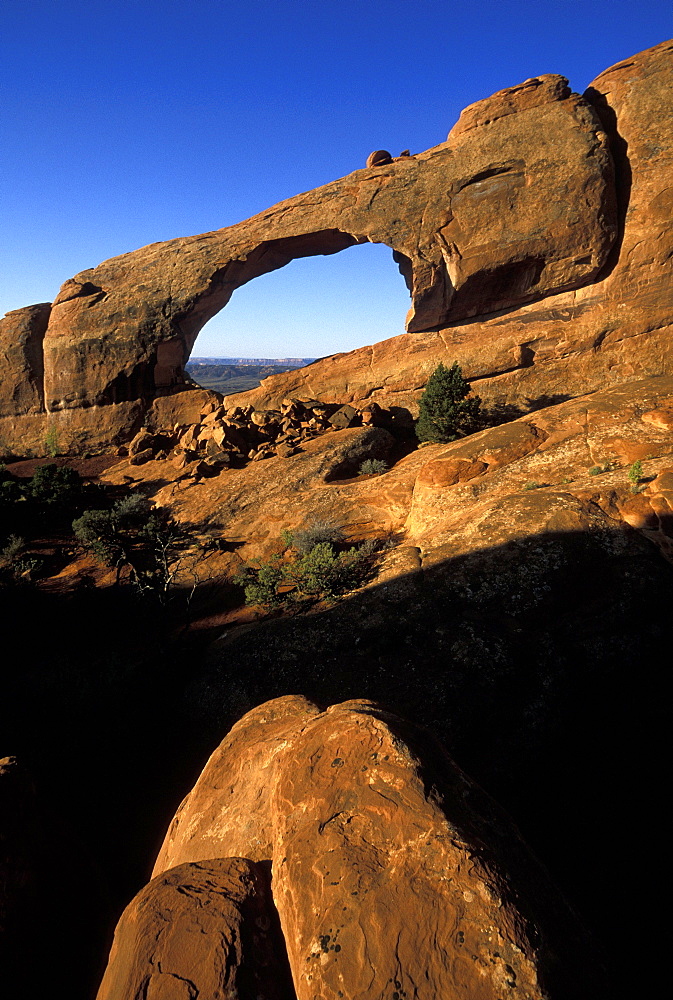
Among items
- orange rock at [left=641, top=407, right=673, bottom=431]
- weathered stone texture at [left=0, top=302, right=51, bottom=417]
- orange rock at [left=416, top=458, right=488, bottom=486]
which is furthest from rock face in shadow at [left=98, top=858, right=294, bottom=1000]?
weathered stone texture at [left=0, top=302, right=51, bottom=417]

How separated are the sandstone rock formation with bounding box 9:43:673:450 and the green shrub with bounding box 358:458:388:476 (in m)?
6.66

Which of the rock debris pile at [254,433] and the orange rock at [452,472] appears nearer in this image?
the orange rock at [452,472]

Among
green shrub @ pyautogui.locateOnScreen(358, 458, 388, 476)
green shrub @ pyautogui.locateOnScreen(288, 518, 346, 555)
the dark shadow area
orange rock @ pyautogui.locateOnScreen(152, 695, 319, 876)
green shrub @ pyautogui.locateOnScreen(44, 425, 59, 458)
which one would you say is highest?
green shrub @ pyautogui.locateOnScreen(44, 425, 59, 458)

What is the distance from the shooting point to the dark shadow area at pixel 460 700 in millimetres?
6402

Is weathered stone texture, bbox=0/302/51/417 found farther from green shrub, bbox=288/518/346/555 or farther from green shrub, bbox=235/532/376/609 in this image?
green shrub, bbox=235/532/376/609

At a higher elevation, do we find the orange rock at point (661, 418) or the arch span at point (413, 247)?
the arch span at point (413, 247)

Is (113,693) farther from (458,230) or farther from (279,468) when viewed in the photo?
(458,230)

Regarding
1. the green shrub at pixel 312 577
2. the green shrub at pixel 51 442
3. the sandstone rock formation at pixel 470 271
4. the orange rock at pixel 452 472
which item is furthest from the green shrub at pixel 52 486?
the orange rock at pixel 452 472

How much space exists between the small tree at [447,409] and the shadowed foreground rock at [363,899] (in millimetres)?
16540

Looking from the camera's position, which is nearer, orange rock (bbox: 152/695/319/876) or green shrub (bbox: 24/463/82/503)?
orange rock (bbox: 152/695/319/876)

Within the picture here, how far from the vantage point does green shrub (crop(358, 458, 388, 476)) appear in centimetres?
1844

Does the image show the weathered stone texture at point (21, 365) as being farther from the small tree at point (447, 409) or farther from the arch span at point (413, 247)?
the small tree at point (447, 409)

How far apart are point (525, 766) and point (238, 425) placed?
1824cm

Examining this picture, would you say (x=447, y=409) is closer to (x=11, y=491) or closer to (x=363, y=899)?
(x=363, y=899)
